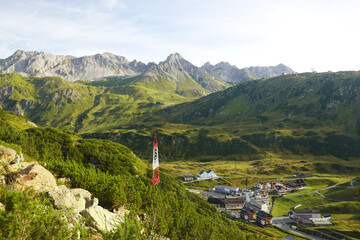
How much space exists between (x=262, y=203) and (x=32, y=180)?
127914 mm

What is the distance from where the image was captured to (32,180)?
90.4 ft

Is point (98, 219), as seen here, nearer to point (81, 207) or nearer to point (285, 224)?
point (81, 207)

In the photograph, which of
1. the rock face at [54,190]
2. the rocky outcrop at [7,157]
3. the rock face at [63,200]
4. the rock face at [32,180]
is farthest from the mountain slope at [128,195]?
the rock face at [32,180]

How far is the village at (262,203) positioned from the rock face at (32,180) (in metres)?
108

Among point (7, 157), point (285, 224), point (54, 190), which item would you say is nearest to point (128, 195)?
point (54, 190)

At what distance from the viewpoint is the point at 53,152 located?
73938 mm

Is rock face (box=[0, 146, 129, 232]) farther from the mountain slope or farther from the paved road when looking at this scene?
the paved road

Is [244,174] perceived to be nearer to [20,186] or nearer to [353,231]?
[353,231]

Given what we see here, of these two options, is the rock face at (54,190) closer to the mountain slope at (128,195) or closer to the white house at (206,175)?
the mountain slope at (128,195)

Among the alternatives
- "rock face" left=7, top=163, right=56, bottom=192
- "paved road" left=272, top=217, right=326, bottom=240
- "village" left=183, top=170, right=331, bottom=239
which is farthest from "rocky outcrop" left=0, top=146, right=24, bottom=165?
"paved road" left=272, top=217, right=326, bottom=240

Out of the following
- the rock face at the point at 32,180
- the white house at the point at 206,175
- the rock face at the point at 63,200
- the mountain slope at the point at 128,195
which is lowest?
the white house at the point at 206,175

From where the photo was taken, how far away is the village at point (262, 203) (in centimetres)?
11038

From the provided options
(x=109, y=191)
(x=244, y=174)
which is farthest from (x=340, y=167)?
(x=109, y=191)

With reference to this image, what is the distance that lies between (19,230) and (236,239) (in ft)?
155
